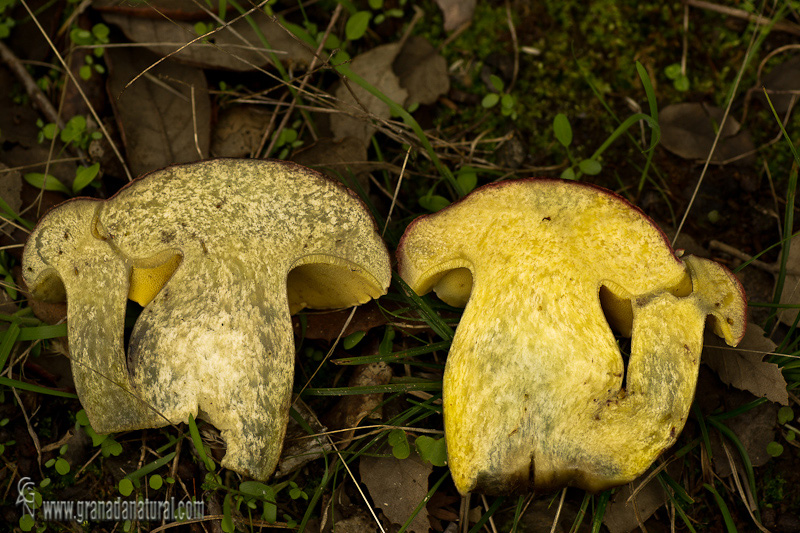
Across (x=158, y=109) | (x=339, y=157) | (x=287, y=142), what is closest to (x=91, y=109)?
(x=158, y=109)

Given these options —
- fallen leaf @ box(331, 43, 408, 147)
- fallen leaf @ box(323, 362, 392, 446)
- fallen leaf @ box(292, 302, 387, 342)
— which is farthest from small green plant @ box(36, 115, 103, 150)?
A: fallen leaf @ box(323, 362, 392, 446)

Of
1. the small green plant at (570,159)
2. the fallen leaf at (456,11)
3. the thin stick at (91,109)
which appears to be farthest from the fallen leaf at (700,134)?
the thin stick at (91,109)

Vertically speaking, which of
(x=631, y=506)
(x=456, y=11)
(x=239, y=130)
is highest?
(x=456, y=11)

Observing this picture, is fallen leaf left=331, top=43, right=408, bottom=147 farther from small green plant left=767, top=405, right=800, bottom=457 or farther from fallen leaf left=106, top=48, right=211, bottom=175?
small green plant left=767, top=405, right=800, bottom=457

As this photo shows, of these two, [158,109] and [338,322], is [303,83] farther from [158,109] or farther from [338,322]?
[338,322]

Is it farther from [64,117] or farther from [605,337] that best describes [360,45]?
[605,337]

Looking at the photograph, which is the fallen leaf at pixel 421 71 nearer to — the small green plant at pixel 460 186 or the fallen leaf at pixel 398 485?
the small green plant at pixel 460 186

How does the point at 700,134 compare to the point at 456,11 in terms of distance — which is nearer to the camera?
the point at 700,134
